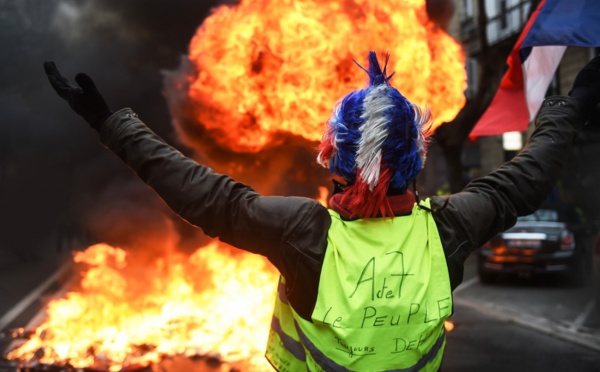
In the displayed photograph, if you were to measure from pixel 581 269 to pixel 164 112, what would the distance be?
25.2 ft

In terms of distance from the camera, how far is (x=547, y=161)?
191 centimetres

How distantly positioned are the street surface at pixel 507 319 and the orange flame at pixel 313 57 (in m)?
2.62

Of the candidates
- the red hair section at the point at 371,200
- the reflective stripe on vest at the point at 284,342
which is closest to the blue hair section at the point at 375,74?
the red hair section at the point at 371,200

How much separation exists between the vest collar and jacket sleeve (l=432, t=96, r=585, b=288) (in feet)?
0.35

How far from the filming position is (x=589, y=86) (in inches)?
80.3

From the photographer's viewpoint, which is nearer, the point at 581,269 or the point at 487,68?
the point at 581,269

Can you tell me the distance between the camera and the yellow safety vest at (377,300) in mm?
1594

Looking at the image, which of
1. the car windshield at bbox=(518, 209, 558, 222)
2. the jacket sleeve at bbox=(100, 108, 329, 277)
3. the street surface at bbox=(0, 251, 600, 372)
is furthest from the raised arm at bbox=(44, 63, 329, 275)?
the car windshield at bbox=(518, 209, 558, 222)

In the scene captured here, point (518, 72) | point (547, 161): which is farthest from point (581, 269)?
point (547, 161)

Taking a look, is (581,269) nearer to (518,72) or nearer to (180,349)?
(518,72)

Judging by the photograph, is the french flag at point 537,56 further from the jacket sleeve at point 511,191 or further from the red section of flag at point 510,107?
the jacket sleeve at point 511,191

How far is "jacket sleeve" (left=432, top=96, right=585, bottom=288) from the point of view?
1785mm

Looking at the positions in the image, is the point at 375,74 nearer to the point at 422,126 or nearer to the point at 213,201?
Result: the point at 422,126

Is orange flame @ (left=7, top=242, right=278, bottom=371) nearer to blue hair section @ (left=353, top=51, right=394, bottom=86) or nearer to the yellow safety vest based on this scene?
the yellow safety vest
